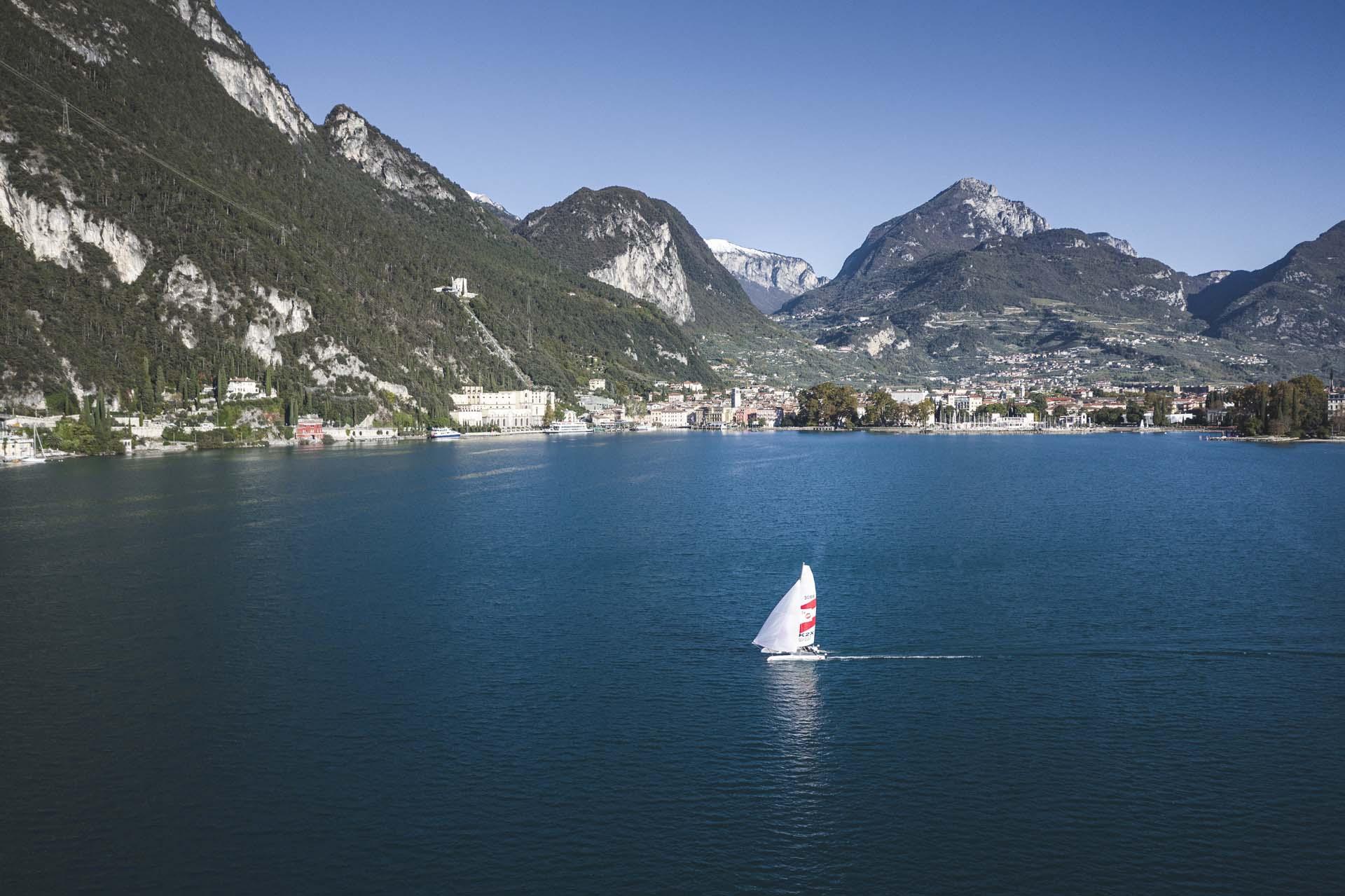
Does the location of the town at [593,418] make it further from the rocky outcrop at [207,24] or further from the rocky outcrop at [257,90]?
the rocky outcrop at [207,24]

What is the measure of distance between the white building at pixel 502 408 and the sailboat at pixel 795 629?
4732 inches

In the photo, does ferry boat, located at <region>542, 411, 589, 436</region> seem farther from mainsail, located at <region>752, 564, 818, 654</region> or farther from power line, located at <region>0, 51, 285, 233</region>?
mainsail, located at <region>752, 564, 818, 654</region>

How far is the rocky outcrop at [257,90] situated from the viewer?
172 metres

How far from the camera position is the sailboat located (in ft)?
81.5

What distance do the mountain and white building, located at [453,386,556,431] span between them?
3.36 meters

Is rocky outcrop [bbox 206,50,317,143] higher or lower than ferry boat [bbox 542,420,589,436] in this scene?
higher

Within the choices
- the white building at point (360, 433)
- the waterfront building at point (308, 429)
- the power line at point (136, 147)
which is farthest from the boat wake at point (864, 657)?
the power line at point (136, 147)

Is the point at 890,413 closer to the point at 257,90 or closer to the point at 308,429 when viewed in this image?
the point at 308,429

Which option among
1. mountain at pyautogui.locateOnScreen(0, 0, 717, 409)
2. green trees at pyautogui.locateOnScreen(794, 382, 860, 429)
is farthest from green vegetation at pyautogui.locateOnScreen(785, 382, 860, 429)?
mountain at pyautogui.locateOnScreen(0, 0, 717, 409)

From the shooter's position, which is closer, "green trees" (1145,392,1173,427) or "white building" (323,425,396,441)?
"white building" (323,425,396,441)

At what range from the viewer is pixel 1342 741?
1953 cm

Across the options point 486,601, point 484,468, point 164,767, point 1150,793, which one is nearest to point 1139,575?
point 1150,793

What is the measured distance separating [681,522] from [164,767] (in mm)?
31563

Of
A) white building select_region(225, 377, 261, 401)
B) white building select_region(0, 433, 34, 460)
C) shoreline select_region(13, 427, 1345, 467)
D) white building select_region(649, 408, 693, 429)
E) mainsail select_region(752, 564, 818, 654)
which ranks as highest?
white building select_region(225, 377, 261, 401)
